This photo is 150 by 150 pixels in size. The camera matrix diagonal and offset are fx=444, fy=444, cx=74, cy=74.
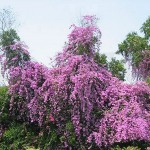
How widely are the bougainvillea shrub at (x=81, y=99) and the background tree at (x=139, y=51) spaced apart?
11114 millimetres

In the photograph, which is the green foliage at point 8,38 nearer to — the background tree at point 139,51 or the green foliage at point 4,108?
the green foliage at point 4,108

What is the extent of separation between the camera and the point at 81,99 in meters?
13.0

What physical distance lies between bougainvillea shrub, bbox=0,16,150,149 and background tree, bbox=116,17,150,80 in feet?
36.5

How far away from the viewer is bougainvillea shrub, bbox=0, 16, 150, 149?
41.2 feet

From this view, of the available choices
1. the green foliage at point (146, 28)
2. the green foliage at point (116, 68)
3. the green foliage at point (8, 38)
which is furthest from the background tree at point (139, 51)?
the green foliage at point (8, 38)

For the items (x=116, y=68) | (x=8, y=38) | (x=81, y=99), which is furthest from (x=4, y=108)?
(x=116, y=68)

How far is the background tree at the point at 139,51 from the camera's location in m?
25.0

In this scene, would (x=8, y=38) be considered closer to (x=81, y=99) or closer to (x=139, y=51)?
(x=81, y=99)

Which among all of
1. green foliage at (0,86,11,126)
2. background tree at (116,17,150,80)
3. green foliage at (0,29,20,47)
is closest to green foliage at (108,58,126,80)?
background tree at (116,17,150,80)

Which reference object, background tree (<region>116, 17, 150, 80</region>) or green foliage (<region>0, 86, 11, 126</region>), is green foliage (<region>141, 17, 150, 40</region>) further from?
green foliage (<region>0, 86, 11, 126</region>)

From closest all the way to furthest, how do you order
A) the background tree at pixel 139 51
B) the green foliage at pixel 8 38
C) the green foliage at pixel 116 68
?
1. the green foliage at pixel 8 38
2. the green foliage at pixel 116 68
3. the background tree at pixel 139 51

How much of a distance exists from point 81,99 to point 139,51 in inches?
516

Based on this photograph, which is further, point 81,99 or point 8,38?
point 8,38

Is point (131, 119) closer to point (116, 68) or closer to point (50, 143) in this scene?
point (50, 143)
